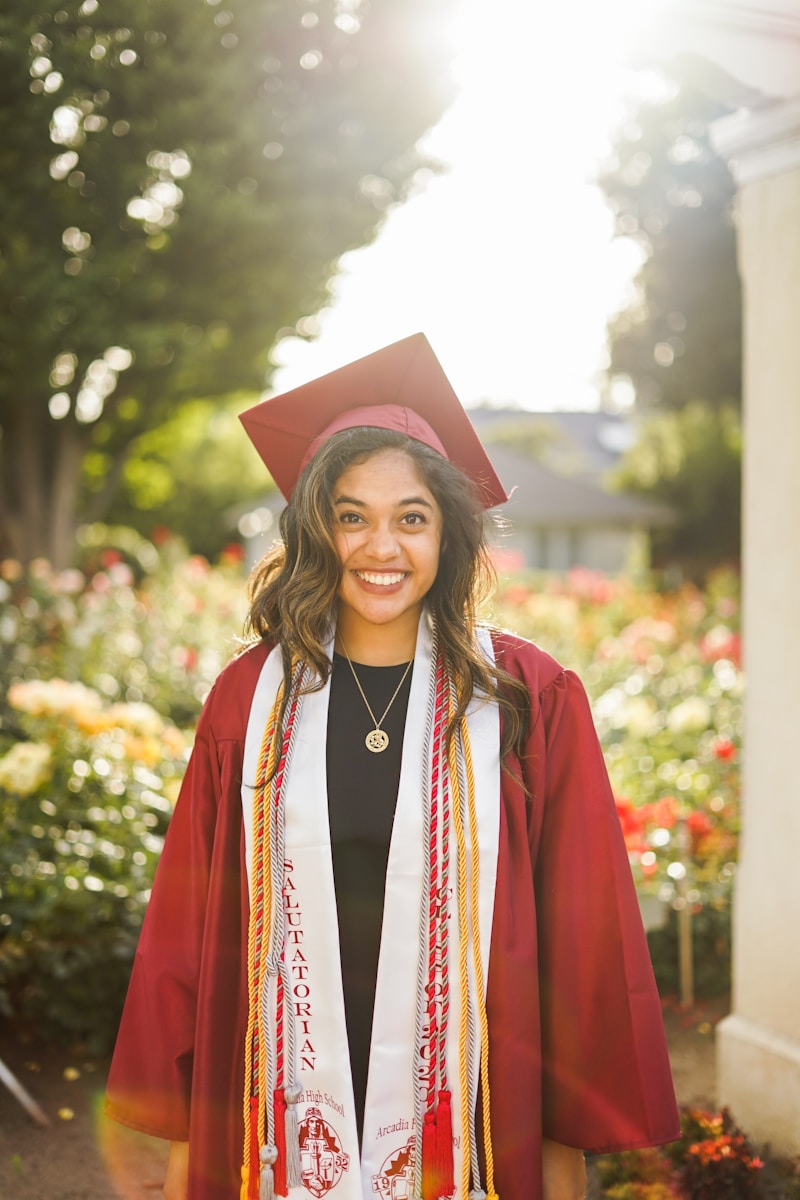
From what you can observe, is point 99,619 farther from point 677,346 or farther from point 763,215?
point 677,346

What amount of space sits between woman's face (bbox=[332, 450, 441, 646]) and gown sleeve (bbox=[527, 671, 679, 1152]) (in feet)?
1.18

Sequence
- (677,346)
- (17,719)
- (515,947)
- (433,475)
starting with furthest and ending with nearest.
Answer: (677,346) → (17,719) → (433,475) → (515,947)

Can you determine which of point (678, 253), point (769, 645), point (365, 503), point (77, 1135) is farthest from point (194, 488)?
point (365, 503)

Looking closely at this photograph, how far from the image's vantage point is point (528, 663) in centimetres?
191

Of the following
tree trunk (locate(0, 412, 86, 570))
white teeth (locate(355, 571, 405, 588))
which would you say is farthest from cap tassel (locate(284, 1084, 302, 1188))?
tree trunk (locate(0, 412, 86, 570))

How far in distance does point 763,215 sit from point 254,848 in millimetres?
2387

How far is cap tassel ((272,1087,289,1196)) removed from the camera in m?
1.78

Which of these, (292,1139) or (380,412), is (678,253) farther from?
(292,1139)

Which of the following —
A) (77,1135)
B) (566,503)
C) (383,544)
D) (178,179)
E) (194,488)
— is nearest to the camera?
(383,544)

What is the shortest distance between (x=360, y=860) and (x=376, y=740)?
0.72 ft

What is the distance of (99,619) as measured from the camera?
8500 millimetres

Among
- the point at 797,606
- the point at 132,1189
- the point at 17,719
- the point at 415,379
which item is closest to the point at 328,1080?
the point at 415,379

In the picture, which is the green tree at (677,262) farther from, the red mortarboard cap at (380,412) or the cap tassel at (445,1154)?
the cap tassel at (445,1154)

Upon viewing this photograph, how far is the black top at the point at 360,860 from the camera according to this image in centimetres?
185
